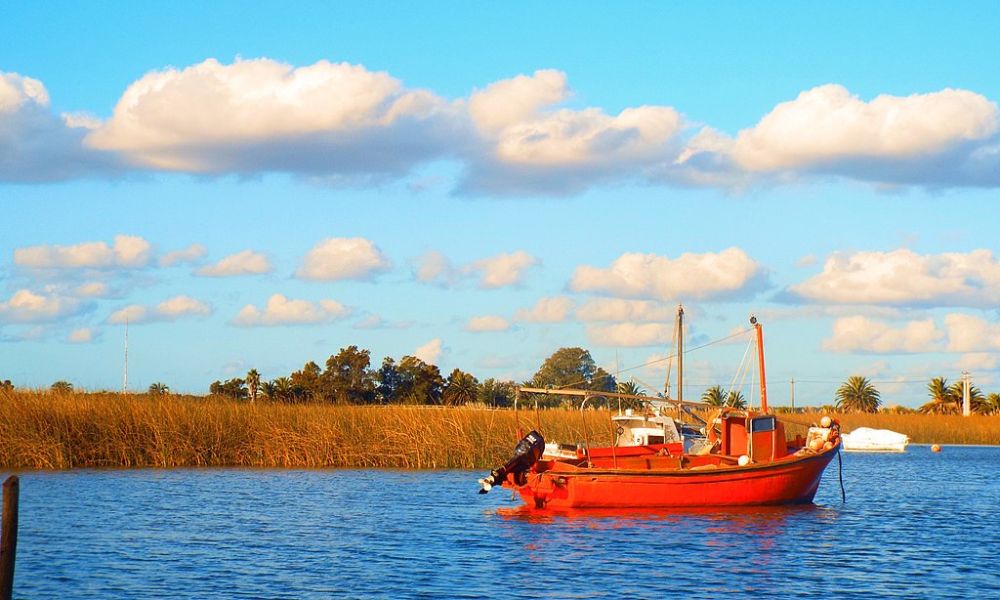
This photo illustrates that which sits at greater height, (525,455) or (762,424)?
(762,424)

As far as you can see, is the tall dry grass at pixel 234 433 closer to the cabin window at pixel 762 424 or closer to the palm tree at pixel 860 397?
the cabin window at pixel 762 424

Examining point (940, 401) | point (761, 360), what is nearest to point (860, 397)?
point (940, 401)

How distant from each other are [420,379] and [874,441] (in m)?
35.9

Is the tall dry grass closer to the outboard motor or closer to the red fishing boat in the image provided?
the red fishing boat

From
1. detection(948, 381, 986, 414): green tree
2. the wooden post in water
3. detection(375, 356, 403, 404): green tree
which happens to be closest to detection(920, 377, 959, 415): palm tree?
detection(948, 381, 986, 414): green tree

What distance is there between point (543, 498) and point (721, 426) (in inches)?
289

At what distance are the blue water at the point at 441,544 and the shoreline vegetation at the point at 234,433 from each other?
1500 mm

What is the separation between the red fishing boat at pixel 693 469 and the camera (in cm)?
3316

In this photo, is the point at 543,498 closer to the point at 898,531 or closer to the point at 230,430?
the point at 898,531

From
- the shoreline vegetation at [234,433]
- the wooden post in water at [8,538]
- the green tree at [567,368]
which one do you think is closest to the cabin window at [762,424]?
the shoreline vegetation at [234,433]

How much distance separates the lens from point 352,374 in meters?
98.5

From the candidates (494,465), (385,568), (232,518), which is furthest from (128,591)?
(494,465)

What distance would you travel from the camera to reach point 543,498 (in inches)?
1329

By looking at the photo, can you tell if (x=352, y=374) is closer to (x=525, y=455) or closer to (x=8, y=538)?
(x=525, y=455)
